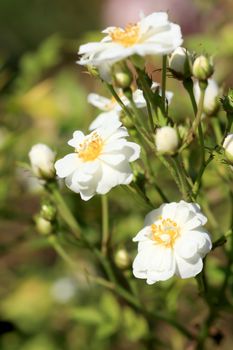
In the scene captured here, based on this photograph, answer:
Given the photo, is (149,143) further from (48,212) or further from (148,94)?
(48,212)

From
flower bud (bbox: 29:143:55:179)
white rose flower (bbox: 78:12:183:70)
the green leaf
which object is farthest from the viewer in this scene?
the green leaf

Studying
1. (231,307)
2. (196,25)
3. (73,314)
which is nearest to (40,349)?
(73,314)

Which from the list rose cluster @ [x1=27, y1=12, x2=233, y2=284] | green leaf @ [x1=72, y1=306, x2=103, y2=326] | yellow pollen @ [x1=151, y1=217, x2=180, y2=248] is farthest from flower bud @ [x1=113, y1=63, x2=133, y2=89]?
green leaf @ [x1=72, y1=306, x2=103, y2=326]

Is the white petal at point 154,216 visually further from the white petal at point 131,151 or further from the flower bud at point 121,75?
the flower bud at point 121,75

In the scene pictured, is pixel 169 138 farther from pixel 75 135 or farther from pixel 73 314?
pixel 73 314

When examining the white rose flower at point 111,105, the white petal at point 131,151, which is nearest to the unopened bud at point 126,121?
the white rose flower at point 111,105

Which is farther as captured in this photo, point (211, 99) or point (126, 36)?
point (211, 99)

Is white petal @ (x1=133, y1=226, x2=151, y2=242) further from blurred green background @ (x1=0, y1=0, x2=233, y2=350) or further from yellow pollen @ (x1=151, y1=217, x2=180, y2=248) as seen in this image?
blurred green background @ (x1=0, y1=0, x2=233, y2=350)

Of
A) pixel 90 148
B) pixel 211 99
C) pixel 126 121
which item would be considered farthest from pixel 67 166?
pixel 211 99

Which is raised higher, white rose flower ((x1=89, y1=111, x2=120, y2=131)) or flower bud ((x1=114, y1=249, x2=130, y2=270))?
white rose flower ((x1=89, y1=111, x2=120, y2=131))
